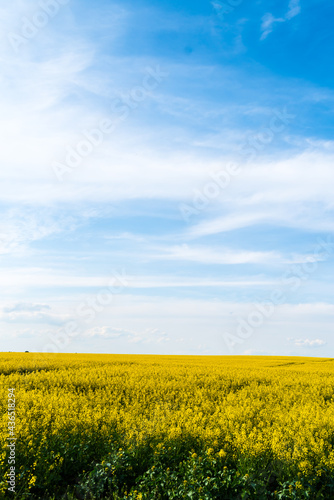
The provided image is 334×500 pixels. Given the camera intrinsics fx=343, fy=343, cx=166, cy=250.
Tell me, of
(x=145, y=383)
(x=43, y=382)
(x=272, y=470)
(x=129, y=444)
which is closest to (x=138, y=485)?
(x=129, y=444)

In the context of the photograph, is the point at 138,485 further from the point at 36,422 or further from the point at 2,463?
the point at 36,422

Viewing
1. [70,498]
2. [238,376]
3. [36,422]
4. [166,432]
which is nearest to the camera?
[70,498]

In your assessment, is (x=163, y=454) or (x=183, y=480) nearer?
(x=183, y=480)

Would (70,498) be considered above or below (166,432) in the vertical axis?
below

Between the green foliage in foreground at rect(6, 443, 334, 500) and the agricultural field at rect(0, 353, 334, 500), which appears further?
the agricultural field at rect(0, 353, 334, 500)

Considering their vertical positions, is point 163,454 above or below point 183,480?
above

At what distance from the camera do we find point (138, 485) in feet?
21.1

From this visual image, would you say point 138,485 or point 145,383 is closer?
point 138,485

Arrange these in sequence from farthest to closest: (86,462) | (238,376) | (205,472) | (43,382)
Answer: (238,376)
(43,382)
(86,462)
(205,472)

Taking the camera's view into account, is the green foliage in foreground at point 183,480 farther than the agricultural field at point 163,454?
No

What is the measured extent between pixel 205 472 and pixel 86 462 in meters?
2.60

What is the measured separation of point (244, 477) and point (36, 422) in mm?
5457

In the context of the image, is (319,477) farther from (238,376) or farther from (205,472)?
(238,376)

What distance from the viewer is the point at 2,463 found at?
653cm
